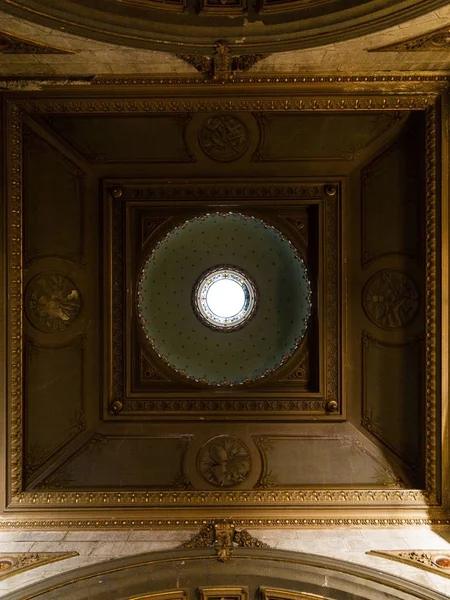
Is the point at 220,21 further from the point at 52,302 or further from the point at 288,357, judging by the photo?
the point at 288,357

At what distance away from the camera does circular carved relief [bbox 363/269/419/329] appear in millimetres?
6961

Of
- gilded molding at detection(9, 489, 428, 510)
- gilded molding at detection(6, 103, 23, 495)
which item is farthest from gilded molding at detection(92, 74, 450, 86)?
gilded molding at detection(9, 489, 428, 510)

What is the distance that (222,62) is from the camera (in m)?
5.86

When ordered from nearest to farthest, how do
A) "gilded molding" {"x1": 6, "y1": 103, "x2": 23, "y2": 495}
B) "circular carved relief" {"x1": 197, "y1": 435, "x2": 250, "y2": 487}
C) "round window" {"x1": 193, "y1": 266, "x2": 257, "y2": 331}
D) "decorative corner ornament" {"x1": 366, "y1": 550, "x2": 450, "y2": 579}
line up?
"decorative corner ornament" {"x1": 366, "y1": 550, "x2": 450, "y2": 579}, "gilded molding" {"x1": 6, "y1": 103, "x2": 23, "y2": 495}, "circular carved relief" {"x1": 197, "y1": 435, "x2": 250, "y2": 487}, "round window" {"x1": 193, "y1": 266, "x2": 257, "y2": 331}

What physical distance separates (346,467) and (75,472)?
4260mm

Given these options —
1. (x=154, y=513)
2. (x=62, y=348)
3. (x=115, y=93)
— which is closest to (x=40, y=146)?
(x=115, y=93)

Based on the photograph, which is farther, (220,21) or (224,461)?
(224,461)

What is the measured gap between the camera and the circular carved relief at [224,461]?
22.6ft

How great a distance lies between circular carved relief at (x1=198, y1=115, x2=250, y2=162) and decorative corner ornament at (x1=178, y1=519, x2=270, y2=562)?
544 centimetres

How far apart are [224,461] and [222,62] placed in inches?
229

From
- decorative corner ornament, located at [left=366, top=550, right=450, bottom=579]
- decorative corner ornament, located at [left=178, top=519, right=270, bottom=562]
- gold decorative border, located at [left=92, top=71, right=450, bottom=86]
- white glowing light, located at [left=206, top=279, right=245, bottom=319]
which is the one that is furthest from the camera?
white glowing light, located at [left=206, top=279, right=245, bottom=319]

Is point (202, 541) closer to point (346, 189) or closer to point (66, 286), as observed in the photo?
point (66, 286)

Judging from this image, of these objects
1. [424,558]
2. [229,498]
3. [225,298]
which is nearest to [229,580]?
[229,498]

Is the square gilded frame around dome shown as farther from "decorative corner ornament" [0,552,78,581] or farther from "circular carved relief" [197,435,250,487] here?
"decorative corner ornament" [0,552,78,581]
